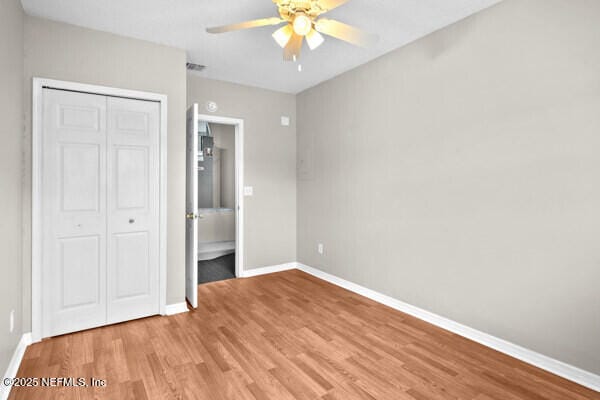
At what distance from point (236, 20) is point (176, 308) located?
2.77 meters

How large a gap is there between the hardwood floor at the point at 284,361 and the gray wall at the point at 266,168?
1433 mm

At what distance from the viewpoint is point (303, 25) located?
1982mm

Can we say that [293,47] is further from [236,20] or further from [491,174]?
[491,174]

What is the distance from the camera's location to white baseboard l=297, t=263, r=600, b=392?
206 centimetres

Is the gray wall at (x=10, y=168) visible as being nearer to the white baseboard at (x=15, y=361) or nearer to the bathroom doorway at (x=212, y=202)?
the white baseboard at (x=15, y=361)

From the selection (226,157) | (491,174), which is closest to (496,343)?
(491,174)

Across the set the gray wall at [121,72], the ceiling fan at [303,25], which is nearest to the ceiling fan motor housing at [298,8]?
the ceiling fan at [303,25]

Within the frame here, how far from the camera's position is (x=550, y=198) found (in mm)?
2197

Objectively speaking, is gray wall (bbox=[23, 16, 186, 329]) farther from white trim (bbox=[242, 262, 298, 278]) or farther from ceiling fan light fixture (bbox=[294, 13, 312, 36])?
ceiling fan light fixture (bbox=[294, 13, 312, 36])

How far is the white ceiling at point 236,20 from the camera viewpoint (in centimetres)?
247

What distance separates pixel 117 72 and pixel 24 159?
42.0 inches

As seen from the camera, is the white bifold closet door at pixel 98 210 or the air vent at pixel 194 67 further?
the air vent at pixel 194 67

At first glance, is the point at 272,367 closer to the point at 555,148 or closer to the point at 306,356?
the point at 306,356

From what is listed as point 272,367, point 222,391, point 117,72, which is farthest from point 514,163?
point 117,72
